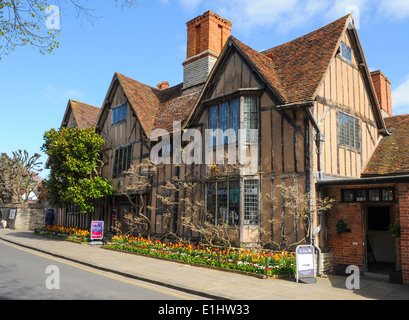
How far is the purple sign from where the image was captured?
9.57 metres

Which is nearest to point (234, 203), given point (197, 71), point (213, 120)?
point (213, 120)

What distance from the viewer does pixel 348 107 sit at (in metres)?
13.9

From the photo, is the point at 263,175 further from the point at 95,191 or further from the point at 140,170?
the point at 95,191

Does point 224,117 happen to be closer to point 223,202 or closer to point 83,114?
point 223,202

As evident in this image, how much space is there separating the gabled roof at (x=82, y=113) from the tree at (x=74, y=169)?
4.58 metres

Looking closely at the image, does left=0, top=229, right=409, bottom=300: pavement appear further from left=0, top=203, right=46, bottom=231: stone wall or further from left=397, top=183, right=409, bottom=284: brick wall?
left=0, top=203, right=46, bottom=231: stone wall

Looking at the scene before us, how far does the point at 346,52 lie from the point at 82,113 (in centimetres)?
1891

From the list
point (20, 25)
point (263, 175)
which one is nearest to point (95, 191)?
point (263, 175)

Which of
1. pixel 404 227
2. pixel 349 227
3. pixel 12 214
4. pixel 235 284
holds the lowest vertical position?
pixel 235 284

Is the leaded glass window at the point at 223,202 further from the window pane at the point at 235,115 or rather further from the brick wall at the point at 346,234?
the brick wall at the point at 346,234

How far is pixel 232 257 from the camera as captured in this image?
11.2m

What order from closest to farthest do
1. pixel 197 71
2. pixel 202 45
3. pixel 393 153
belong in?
pixel 393 153 < pixel 202 45 < pixel 197 71

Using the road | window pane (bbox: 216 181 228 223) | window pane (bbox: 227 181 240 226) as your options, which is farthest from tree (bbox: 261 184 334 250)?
the road

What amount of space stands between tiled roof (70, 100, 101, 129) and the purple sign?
19.1 meters
